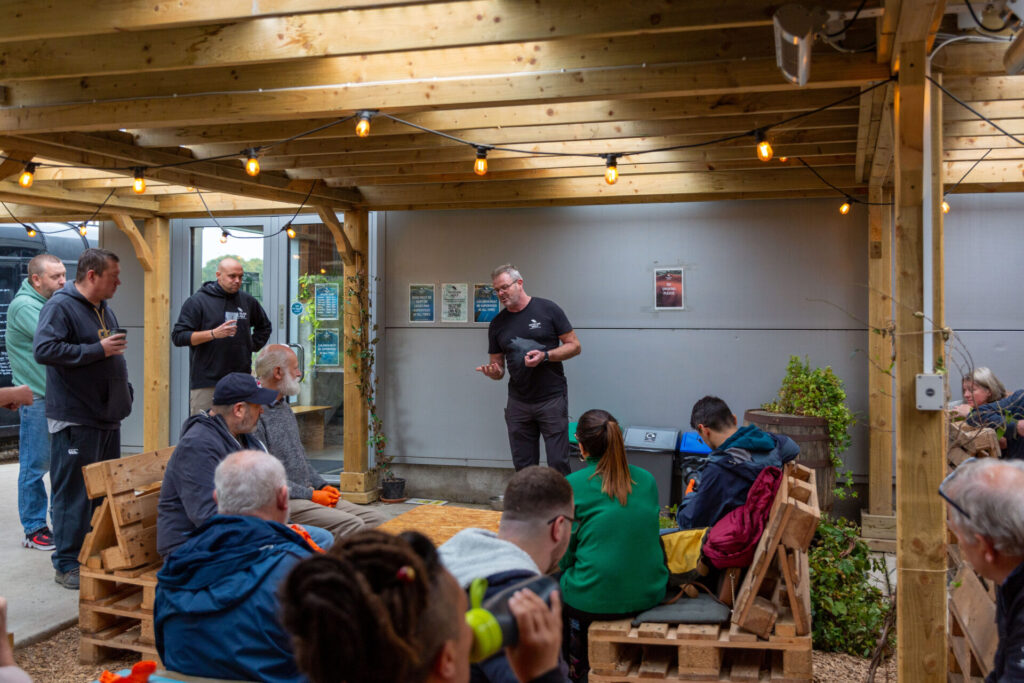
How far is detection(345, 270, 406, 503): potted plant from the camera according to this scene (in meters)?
7.98

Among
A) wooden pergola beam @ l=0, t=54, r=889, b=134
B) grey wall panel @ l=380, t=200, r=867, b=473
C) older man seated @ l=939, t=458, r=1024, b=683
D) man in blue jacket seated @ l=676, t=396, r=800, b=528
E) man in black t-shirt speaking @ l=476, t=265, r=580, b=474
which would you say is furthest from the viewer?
grey wall panel @ l=380, t=200, r=867, b=473

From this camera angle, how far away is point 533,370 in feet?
21.4

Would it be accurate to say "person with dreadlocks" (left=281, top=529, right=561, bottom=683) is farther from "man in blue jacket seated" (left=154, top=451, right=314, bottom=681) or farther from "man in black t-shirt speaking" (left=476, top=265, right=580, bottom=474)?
"man in black t-shirt speaking" (left=476, top=265, right=580, bottom=474)

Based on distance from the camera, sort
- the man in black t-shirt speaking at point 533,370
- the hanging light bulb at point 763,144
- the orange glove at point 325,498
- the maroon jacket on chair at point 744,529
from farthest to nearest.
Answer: the man in black t-shirt speaking at point 533,370, the hanging light bulb at point 763,144, the orange glove at point 325,498, the maroon jacket on chair at point 744,529

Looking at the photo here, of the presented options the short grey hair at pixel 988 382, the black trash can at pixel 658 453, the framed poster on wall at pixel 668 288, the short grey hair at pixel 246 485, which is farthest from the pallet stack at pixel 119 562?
the short grey hair at pixel 988 382

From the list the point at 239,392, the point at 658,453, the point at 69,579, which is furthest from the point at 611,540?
the point at 658,453

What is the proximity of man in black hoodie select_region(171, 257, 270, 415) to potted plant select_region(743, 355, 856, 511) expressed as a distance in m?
4.09

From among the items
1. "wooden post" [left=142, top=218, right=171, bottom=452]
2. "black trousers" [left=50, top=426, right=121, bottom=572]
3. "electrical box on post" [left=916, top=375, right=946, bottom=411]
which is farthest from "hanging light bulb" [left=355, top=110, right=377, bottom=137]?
"wooden post" [left=142, top=218, right=171, bottom=452]

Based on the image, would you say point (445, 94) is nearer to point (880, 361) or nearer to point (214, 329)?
point (214, 329)

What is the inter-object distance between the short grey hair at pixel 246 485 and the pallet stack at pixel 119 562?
1.65m

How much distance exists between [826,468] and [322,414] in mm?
5022

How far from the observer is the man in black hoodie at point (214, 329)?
6.40m

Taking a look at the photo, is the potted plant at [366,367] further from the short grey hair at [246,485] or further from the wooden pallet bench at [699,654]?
the short grey hair at [246,485]

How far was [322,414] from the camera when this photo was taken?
890cm
